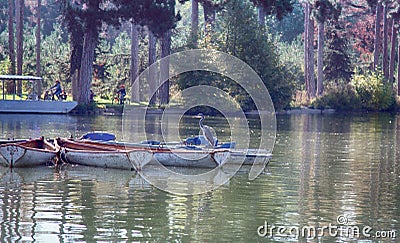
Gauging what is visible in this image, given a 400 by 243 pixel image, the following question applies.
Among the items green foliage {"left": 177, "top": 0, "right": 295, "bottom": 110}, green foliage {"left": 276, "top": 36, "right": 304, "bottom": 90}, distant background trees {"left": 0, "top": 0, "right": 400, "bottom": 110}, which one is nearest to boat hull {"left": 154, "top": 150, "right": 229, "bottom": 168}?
distant background trees {"left": 0, "top": 0, "right": 400, "bottom": 110}

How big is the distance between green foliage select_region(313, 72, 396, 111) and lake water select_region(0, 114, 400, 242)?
115ft

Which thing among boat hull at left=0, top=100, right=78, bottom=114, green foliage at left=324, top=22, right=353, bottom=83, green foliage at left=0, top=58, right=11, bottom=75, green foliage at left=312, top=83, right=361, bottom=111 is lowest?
boat hull at left=0, top=100, right=78, bottom=114

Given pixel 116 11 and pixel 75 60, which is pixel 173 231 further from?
pixel 75 60

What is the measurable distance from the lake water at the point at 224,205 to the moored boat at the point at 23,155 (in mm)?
487

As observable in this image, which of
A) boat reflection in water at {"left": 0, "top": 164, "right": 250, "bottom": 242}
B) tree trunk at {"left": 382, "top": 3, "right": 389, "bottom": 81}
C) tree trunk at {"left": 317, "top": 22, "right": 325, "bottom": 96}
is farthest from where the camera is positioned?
tree trunk at {"left": 382, "top": 3, "right": 389, "bottom": 81}

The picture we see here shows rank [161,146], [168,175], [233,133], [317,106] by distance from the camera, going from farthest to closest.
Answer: [317,106]
[233,133]
[161,146]
[168,175]

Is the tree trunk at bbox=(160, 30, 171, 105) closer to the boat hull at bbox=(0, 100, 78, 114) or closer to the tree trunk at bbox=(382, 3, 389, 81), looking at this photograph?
the boat hull at bbox=(0, 100, 78, 114)

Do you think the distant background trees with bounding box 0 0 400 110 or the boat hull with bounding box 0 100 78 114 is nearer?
the boat hull with bounding box 0 100 78 114

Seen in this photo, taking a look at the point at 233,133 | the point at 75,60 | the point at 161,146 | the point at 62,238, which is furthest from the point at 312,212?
the point at 75,60

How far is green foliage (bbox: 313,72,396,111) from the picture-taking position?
66.3 m

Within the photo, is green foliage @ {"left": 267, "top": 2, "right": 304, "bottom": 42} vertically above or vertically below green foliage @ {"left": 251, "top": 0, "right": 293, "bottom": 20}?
above

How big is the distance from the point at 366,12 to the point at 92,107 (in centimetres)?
3261

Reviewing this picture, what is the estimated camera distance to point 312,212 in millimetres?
18688

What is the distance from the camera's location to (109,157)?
2577 cm
